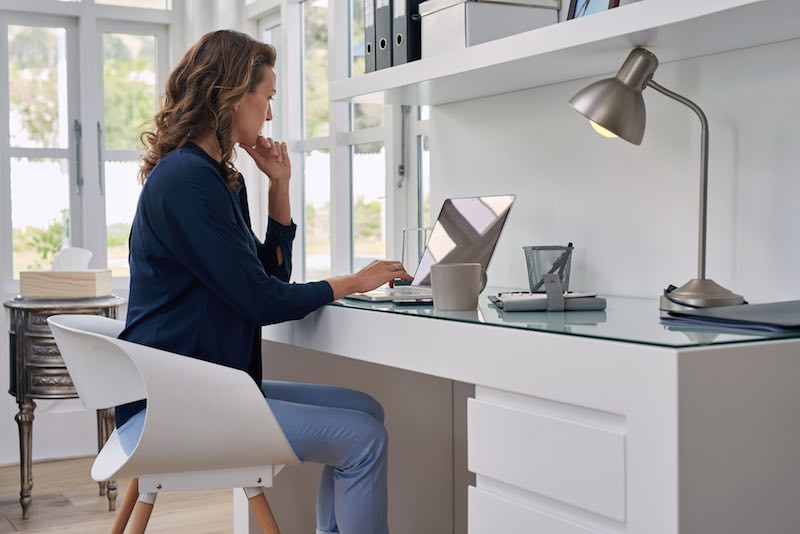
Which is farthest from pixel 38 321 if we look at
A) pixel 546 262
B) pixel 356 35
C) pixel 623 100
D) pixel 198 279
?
pixel 623 100

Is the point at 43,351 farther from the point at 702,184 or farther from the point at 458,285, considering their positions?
the point at 702,184

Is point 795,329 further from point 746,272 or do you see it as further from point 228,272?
point 228,272

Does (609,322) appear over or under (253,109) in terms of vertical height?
under

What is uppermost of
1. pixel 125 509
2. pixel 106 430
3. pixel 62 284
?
pixel 62 284

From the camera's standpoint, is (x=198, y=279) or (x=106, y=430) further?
(x=106, y=430)

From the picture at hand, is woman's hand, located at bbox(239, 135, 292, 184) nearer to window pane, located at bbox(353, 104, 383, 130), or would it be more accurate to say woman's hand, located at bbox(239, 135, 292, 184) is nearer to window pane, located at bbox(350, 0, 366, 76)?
window pane, located at bbox(353, 104, 383, 130)

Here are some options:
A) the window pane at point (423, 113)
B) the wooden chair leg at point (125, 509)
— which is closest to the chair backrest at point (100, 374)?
the wooden chair leg at point (125, 509)

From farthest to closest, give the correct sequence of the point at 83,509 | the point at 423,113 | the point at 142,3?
the point at 142,3, the point at 83,509, the point at 423,113

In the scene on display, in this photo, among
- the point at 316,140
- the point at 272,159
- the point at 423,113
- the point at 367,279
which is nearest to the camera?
the point at 367,279

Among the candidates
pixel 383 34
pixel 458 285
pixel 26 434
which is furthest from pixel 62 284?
pixel 458 285

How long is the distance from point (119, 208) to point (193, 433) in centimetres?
269

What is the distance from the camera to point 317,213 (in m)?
3.68

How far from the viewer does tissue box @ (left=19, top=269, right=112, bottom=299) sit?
3.35 meters

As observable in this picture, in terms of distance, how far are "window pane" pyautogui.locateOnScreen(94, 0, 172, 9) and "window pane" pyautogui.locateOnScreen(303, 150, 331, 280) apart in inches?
44.8
